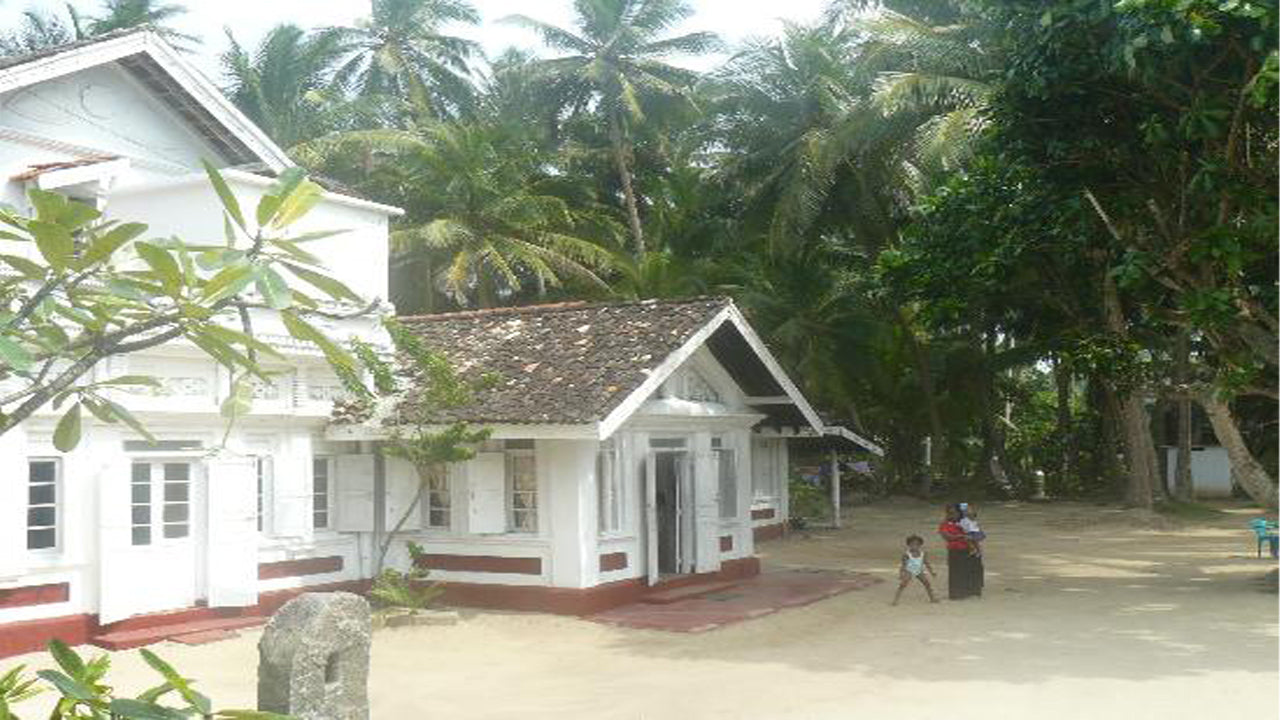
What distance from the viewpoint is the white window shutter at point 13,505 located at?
11.3 metres

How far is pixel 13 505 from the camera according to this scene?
11469 millimetres

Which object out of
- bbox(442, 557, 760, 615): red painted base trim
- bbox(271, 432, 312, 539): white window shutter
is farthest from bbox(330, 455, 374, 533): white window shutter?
bbox(442, 557, 760, 615): red painted base trim

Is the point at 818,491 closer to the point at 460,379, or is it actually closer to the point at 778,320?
the point at 778,320

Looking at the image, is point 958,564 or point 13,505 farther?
point 958,564

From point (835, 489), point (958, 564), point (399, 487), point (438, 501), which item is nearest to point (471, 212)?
point (835, 489)

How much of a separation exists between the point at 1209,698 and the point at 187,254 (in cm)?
847

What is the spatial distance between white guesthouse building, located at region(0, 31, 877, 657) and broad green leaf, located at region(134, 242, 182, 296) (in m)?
9.58

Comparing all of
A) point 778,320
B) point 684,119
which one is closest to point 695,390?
point 778,320

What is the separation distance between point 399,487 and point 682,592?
3677 millimetres

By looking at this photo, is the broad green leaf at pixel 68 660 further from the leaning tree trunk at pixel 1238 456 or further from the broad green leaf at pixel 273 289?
the leaning tree trunk at pixel 1238 456

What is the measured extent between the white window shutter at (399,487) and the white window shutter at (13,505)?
169 inches

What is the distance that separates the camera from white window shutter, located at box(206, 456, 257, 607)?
13078 millimetres

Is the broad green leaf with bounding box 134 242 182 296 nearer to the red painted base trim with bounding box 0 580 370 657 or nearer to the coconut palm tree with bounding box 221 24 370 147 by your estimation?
the red painted base trim with bounding box 0 580 370 657

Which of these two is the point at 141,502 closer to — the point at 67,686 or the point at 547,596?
the point at 547,596
